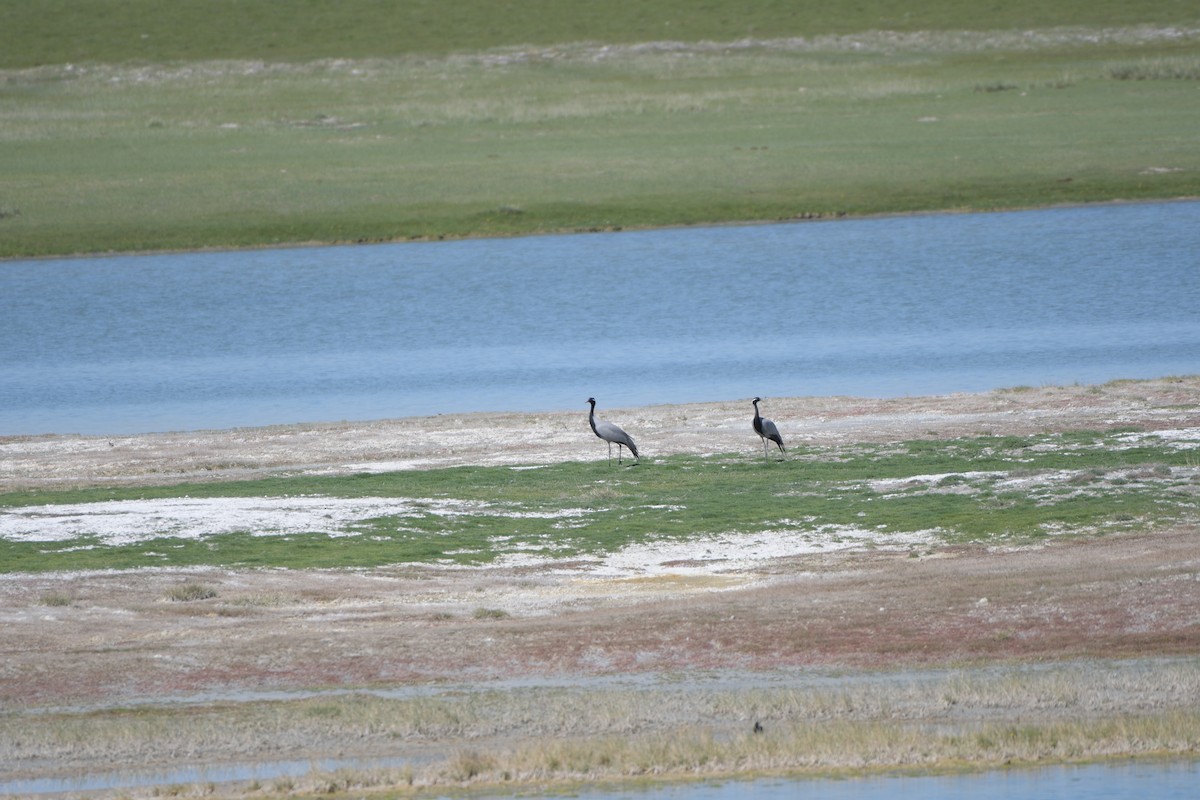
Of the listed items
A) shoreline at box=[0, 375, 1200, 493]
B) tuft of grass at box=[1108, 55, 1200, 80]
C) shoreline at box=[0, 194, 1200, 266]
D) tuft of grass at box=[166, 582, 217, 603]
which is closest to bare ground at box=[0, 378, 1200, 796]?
tuft of grass at box=[166, 582, 217, 603]

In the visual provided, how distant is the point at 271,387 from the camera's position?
32469 mm

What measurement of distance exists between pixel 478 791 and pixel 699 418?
47.5ft

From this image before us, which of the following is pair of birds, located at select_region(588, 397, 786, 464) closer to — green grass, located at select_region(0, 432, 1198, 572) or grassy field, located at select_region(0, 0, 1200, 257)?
green grass, located at select_region(0, 432, 1198, 572)

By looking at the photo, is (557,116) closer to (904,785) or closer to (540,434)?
(540,434)

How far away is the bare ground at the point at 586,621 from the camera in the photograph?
1423 cm

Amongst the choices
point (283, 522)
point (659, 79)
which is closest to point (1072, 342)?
point (283, 522)

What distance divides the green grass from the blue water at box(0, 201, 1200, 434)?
6.97 meters

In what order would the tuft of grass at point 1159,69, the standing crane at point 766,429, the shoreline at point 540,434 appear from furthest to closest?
1. the tuft of grass at point 1159,69
2. the shoreline at point 540,434
3. the standing crane at point 766,429

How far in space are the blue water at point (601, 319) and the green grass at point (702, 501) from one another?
6968mm

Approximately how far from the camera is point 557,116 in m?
65.4

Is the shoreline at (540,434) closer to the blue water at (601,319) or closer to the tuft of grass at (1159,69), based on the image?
the blue water at (601,319)

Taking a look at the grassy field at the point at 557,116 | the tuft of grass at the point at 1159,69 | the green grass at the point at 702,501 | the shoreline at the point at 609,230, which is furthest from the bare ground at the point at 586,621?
the tuft of grass at the point at 1159,69

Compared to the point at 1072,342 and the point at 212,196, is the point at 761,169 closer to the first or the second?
the point at 212,196

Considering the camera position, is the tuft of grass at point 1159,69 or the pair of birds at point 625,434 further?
the tuft of grass at point 1159,69
